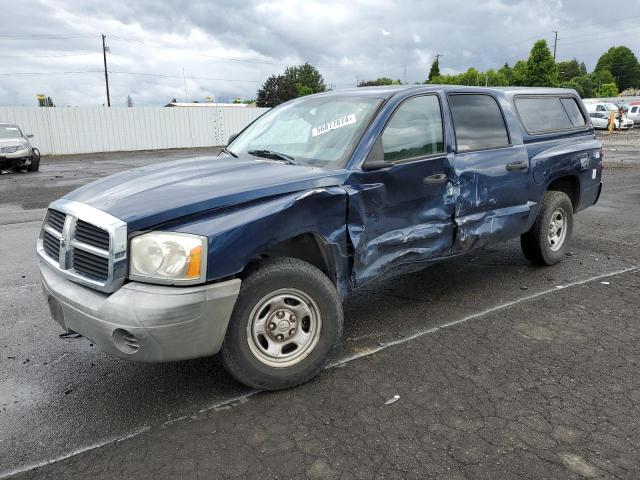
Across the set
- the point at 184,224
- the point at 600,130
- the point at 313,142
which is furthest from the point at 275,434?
the point at 600,130

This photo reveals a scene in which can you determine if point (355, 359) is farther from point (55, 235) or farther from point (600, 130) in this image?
point (600, 130)

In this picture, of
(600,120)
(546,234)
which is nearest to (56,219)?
(546,234)

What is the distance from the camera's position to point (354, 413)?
2.99 m

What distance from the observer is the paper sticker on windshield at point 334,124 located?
12.7 ft

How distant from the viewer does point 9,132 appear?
1791cm

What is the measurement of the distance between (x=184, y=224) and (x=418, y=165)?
186 centimetres

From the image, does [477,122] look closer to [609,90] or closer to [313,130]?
[313,130]

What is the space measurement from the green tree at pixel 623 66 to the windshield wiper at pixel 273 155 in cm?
12500

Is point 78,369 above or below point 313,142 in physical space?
below

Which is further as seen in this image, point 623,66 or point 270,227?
point 623,66

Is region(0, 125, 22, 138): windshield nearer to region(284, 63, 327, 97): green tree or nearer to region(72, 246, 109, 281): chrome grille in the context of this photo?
region(72, 246, 109, 281): chrome grille

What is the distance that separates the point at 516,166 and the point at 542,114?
3.24 feet

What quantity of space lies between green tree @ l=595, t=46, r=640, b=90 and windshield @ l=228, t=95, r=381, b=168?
124m

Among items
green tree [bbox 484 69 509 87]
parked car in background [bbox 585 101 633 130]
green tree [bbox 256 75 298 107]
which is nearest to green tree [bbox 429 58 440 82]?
green tree [bbox 484 69 509 87]
